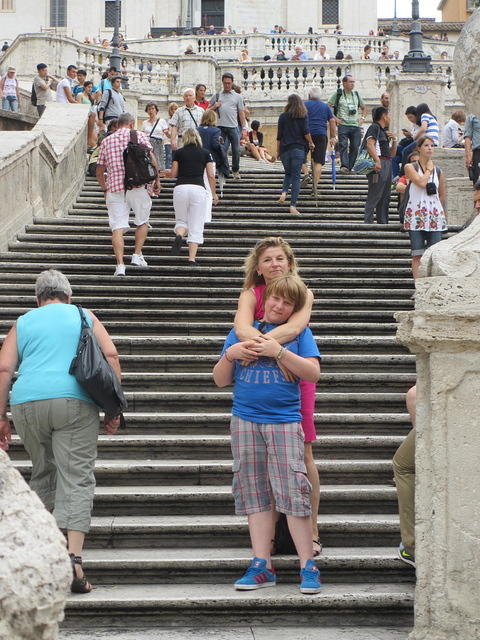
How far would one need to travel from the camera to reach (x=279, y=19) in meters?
60.5

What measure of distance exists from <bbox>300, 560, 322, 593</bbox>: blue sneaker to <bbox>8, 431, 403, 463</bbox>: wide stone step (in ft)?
5.10

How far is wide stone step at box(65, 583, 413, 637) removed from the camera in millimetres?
6152

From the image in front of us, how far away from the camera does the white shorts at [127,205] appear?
12.2m

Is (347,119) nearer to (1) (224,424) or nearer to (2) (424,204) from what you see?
(2) (424,204)

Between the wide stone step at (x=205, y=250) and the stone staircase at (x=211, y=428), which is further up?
the wide stone step at (x=205, y=250)

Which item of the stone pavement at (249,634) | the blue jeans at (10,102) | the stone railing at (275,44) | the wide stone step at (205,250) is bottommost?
the stone pavement at (249,634)

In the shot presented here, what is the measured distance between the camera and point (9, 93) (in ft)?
84.0

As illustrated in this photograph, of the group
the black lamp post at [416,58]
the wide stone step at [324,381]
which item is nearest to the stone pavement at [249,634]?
the wide stone step at [324,381]

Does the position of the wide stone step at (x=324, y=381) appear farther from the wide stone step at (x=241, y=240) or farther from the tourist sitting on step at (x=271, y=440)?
the wide stone step at (x=241, y=240)

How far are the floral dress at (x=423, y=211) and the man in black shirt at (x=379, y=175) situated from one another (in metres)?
2.51

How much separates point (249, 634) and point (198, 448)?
6.46 feet

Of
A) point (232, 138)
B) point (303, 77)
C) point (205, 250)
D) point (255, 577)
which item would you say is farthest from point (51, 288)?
point (303, 77)

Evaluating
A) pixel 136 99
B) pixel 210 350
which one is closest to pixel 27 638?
pixel 210 350

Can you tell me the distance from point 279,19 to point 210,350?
53.0 m
